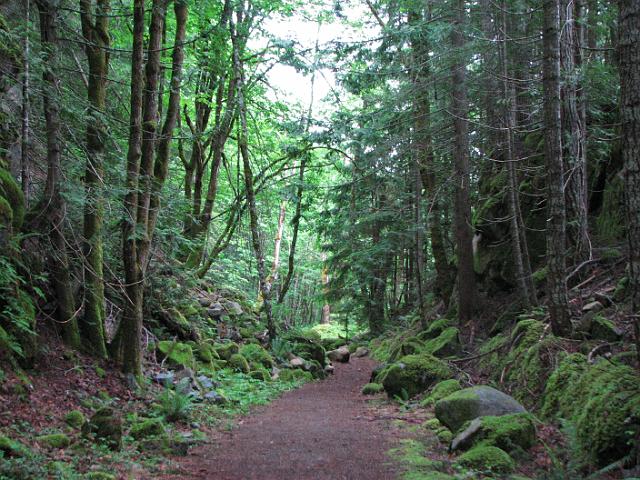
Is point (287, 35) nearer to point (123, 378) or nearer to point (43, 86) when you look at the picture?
point (43, 86)

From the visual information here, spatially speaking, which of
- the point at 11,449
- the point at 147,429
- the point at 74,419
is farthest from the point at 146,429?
the point at 11,449

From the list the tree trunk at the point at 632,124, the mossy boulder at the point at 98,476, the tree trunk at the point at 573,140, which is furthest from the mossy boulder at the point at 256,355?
the tree trunk at the point at 632,124

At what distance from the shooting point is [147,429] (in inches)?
237

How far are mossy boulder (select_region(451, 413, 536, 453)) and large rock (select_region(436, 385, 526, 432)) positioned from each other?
422 millimetres

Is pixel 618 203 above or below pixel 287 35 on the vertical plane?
below

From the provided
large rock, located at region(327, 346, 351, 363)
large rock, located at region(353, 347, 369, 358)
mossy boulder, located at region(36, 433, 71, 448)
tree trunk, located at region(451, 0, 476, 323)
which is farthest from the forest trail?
large rock, located at region(353, 347, 369, 358)

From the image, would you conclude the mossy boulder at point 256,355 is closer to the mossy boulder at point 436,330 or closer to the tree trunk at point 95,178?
the mossy boulder at point 436,330

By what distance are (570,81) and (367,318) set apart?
18210 mm

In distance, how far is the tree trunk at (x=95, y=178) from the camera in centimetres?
780

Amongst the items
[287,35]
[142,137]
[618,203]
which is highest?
[287,35]

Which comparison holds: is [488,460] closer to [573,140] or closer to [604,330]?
[604,330]

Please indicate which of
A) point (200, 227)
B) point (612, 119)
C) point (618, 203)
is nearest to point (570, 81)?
point (618, 203)

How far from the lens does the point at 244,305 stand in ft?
66.9

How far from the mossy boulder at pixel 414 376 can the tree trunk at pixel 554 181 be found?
9.86 ft
